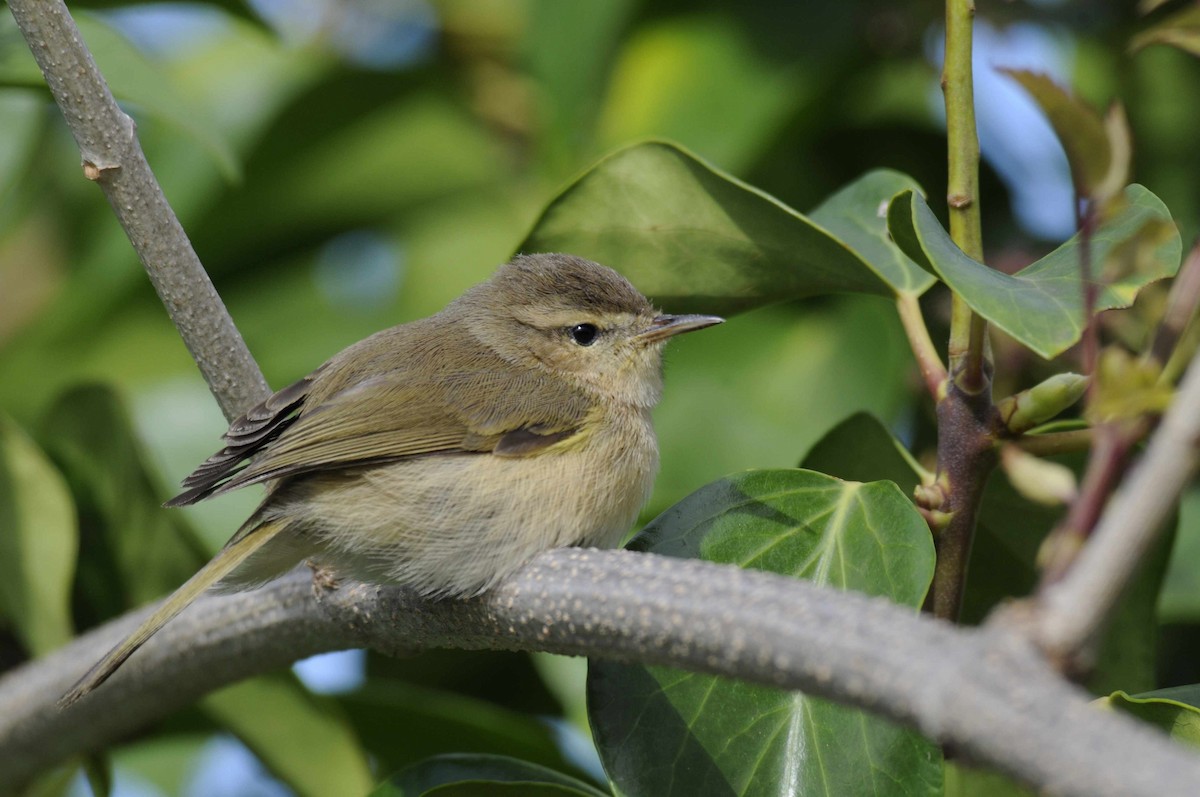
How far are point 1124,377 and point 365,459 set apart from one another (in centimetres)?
191

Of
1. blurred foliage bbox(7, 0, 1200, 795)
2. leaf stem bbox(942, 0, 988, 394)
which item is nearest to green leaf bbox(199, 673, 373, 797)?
blurred foliage bbox(7, 0, 1200, 795)

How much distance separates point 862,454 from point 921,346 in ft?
1.15

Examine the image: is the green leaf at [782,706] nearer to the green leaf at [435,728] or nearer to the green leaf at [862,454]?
the green leaf at [862,454]

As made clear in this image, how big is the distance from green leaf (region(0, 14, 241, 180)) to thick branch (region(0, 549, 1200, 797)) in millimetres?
1118

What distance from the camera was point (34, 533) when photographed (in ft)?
10.4

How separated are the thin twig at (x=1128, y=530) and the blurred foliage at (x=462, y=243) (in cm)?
141

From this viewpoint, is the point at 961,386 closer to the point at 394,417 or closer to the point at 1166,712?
the point at 1166,712

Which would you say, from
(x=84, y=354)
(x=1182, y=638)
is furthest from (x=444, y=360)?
(x=1182, y=638)

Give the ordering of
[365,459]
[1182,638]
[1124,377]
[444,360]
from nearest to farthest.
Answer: [1124,377] → [365,459] → [444,360] → [1182,638]

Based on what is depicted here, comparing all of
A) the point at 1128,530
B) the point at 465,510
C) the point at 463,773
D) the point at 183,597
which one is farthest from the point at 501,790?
the point at 1128,530

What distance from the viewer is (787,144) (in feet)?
13.5

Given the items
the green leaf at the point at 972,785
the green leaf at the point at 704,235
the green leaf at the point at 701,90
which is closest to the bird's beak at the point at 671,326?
the green leaf at the point at 704,235

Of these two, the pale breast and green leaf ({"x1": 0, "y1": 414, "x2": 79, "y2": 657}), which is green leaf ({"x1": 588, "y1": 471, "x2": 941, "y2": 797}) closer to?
the pale breast

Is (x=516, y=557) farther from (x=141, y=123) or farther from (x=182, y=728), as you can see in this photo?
(x=141, y=123)
